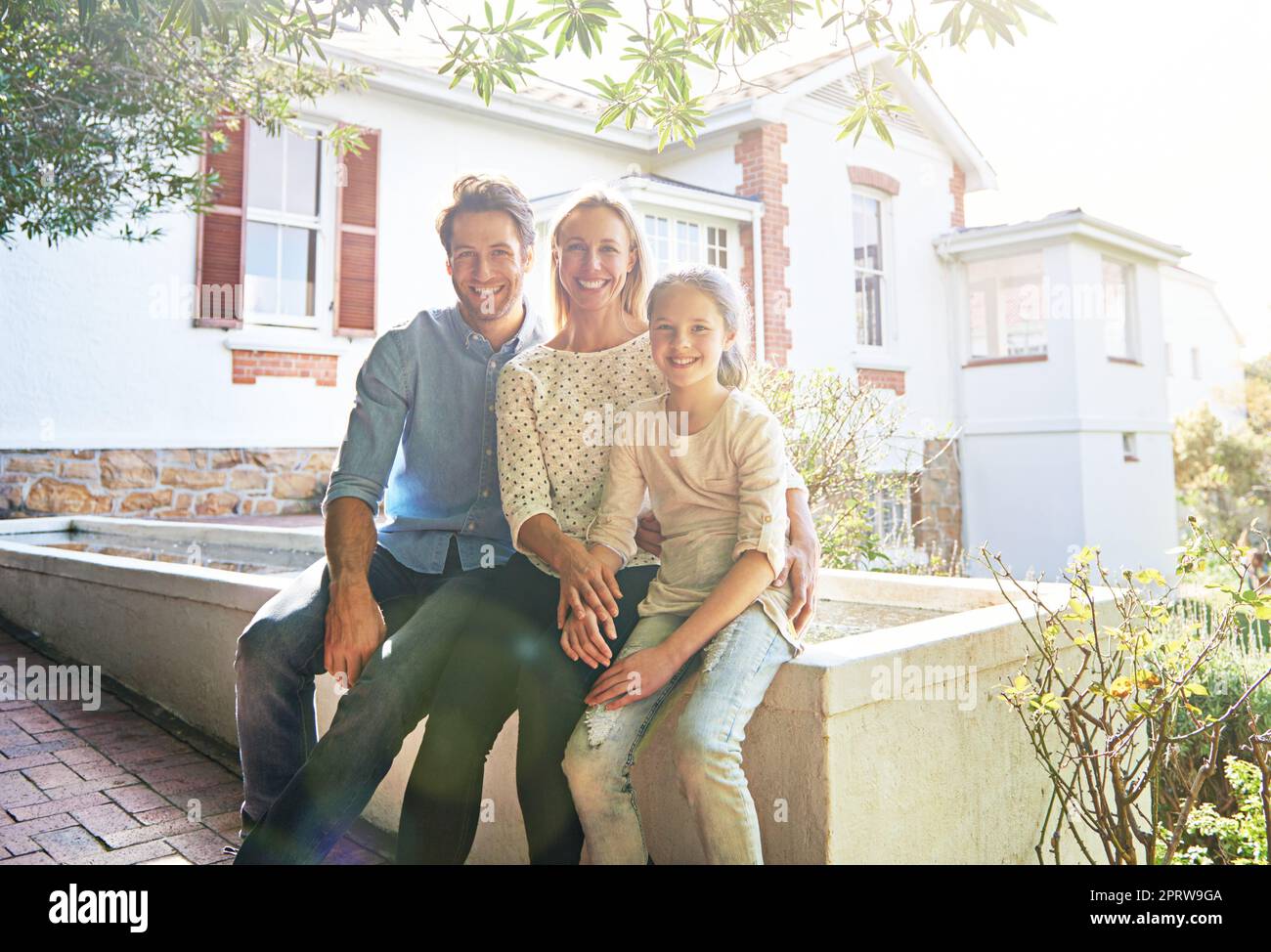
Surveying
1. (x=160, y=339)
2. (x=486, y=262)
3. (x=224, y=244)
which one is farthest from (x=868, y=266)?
(x=486, y=262)

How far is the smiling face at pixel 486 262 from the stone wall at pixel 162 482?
240 inches

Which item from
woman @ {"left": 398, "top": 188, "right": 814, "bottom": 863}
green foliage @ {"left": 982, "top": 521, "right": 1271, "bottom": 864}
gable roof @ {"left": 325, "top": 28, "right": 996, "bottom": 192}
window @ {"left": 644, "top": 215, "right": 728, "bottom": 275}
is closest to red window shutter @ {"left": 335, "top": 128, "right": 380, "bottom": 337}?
gable roof @ {"left": 325, "top": 28, "right": 996, "bottom": 192}

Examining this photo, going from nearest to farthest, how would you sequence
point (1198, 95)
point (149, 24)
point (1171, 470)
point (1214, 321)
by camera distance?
1. point (149, 24)
2. point (1198, 95)
3. point (1171, 470)
4. point (1214, 321)

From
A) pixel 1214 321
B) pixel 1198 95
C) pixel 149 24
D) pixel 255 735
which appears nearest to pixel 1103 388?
pixel 1198 95

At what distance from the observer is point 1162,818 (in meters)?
3.55

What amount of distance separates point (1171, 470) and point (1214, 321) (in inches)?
567

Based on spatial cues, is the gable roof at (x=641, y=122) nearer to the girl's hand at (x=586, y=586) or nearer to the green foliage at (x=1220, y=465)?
the green foliage at (x=1220, y=465)

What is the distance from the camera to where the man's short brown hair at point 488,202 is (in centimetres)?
233

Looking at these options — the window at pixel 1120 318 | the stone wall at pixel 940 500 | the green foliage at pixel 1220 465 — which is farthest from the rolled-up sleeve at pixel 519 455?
the green foliage at pixel 1220 465

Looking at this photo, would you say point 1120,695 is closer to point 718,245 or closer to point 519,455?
point 519,455

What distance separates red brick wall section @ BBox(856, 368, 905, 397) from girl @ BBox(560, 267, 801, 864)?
938cm

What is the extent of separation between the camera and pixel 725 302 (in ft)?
6.95

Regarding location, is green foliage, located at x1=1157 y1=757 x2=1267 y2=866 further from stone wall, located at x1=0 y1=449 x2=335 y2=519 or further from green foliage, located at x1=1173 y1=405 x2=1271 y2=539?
green foliage, located at x1=1173 y1=405 x2=1271 y2=539

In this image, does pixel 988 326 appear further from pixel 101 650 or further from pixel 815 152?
pixel 101 650
